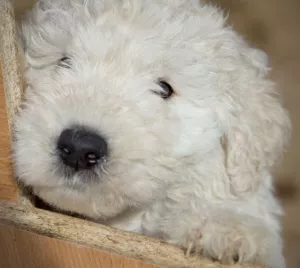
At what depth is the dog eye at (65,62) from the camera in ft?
7.48

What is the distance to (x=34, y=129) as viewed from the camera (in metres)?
1.95

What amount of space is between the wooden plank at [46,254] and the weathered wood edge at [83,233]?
0.02m

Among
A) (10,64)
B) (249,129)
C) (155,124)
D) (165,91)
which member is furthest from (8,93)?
(249,129)

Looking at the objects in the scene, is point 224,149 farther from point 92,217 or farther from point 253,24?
point 253,24

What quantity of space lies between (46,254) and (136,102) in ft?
2.48

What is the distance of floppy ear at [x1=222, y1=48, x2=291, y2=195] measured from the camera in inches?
95.3

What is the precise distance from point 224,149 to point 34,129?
98 centimetres

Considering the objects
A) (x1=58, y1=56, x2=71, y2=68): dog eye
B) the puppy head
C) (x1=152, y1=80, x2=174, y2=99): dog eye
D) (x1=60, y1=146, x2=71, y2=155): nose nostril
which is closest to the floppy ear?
the puppy head

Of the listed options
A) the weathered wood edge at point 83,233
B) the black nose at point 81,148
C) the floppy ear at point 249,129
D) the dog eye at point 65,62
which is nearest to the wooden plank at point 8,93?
the weathered wood edge at point 83,233

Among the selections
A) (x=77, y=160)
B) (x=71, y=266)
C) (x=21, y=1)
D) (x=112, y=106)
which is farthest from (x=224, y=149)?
(x=21, y=1)

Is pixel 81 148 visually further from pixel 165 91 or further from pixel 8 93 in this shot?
pixel 165 91

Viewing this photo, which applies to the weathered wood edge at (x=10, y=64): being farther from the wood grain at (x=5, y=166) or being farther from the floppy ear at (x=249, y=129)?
the floppy ear at (x=249, y=129)

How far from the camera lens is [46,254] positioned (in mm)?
1763

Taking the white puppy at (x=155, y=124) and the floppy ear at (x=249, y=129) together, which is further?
the floppy ear at (x=249, y=129)
